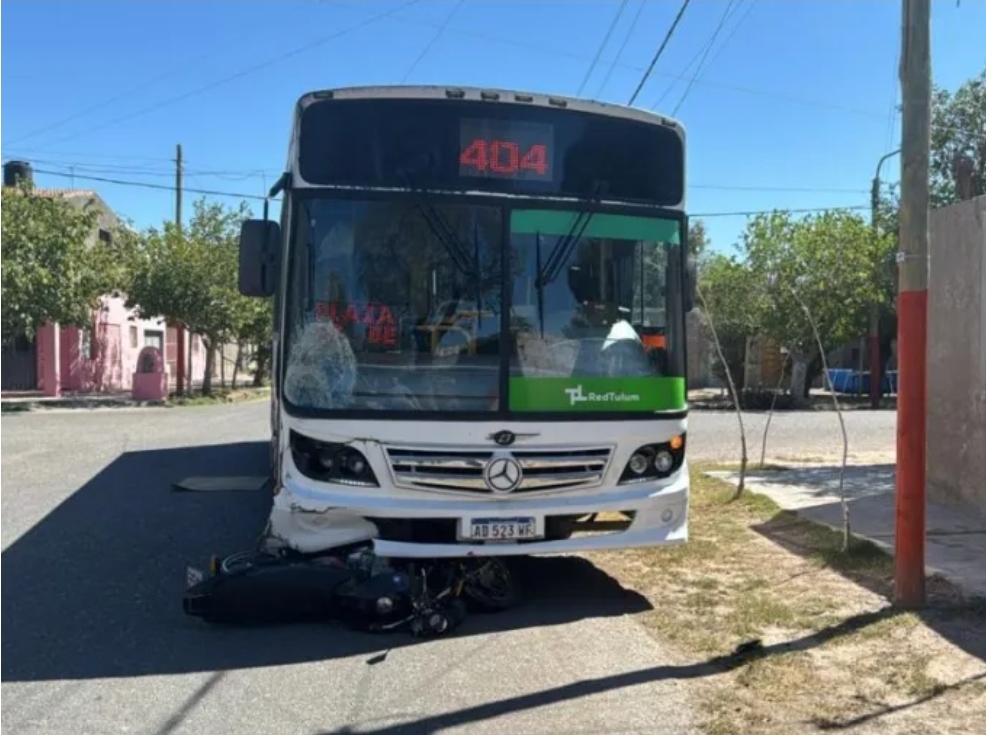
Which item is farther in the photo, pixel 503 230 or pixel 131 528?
pixel 131 528

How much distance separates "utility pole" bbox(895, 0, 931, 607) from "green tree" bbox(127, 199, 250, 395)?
26.0 m

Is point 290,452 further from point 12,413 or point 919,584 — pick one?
point 12,413

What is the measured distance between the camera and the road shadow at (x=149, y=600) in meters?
5.60

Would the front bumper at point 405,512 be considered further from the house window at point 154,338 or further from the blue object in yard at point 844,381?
the house window at point 154,338

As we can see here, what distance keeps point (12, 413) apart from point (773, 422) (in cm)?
1968

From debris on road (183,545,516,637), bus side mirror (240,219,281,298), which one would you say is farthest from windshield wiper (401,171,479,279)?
debris on road (183,545,516,637)

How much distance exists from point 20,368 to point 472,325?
30.8 meters

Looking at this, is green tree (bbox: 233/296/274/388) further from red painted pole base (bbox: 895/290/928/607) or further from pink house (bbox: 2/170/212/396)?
red painted pole base (bbox: 895/290/928/607)

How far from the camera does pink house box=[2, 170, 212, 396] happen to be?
32.4m

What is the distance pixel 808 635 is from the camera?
19.6 ft

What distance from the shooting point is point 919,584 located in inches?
249

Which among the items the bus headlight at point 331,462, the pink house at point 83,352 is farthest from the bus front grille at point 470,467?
the pink house at point 83,352

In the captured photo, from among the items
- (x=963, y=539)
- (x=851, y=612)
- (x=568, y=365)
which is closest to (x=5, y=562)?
(x=568, y=365)

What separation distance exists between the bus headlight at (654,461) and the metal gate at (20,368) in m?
30.7
